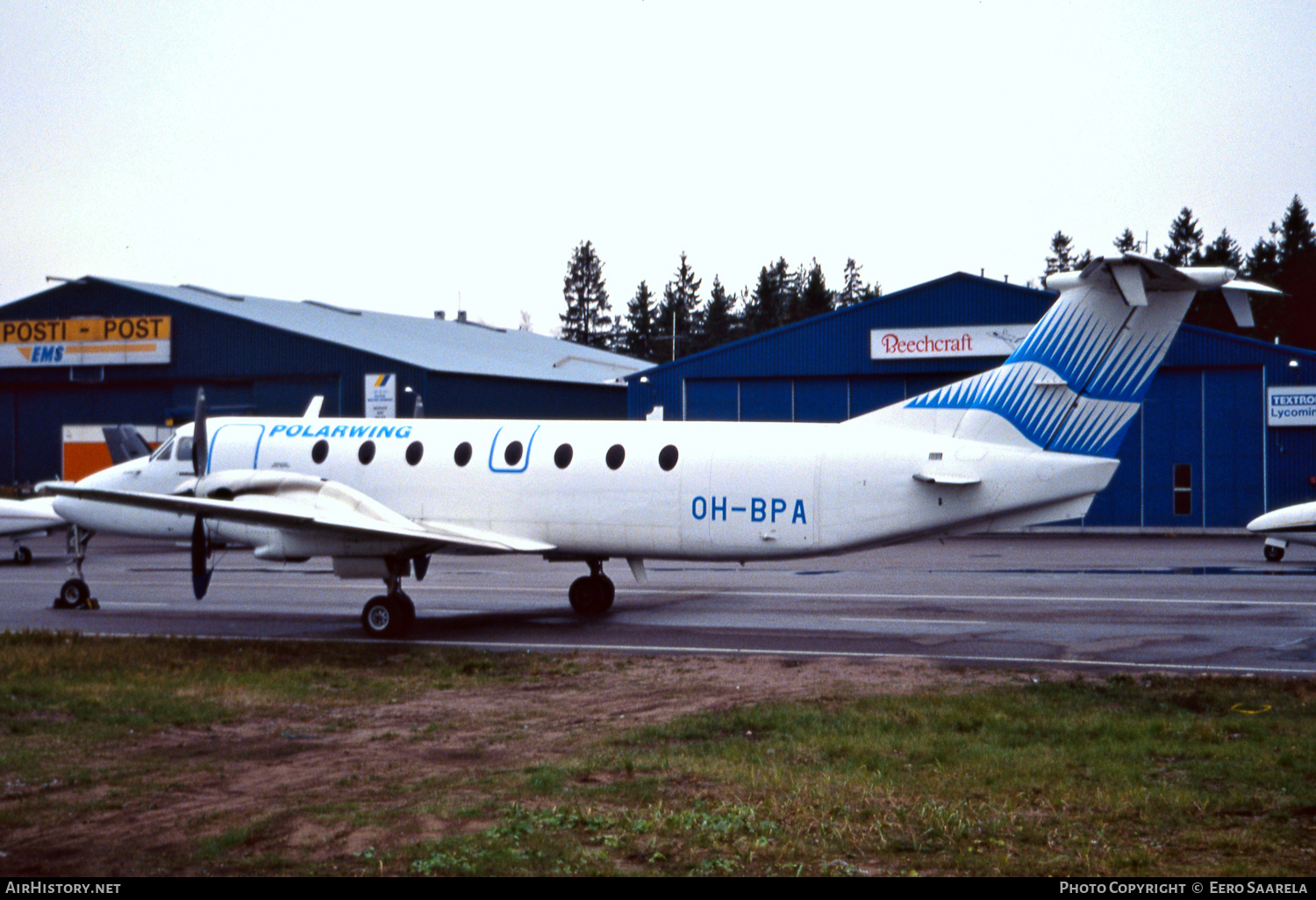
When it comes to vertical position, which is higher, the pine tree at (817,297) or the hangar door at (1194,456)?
the pine tree at (817,297)

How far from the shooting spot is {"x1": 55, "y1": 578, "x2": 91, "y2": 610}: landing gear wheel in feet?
66.6

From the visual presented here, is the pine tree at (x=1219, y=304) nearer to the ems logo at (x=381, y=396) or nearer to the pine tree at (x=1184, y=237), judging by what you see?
the pine tree at (x=1184, y=237)

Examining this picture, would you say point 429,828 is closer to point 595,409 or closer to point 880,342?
point 880,342

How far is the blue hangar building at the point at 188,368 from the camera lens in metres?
51.2

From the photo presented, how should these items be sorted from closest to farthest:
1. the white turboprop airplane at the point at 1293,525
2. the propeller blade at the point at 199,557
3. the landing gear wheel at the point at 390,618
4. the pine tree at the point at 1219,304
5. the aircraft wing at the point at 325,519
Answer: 1. the aircraft wing at the point at 325,519
2. the propeller blade at the point at 199,557
3. the landing gear wheel at the point at 390,618
4. the white turboprop airplane at the point at 1293,525
5. the pine tree at the point at 1219,304

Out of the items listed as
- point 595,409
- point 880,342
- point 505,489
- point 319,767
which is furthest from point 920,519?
point 595,409

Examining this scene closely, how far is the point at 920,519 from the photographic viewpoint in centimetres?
1648

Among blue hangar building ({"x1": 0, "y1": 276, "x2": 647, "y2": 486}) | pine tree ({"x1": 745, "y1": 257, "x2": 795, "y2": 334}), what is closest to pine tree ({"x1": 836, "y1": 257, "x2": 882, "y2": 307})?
pine tree ({"x1": 745, "y1": 257, "x2": 795, "y2": 334})

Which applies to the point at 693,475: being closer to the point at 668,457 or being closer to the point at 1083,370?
the point at 668,457

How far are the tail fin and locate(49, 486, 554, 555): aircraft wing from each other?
7222 millimetres

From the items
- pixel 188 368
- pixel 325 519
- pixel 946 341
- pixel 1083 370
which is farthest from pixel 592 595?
pixel 188 368

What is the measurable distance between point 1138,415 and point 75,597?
37.1 meters

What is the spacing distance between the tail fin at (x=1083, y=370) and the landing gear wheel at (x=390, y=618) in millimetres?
8400

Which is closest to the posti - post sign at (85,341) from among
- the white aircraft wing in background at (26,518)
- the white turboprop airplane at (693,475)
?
the white aircraft wing in background at (26,518)
